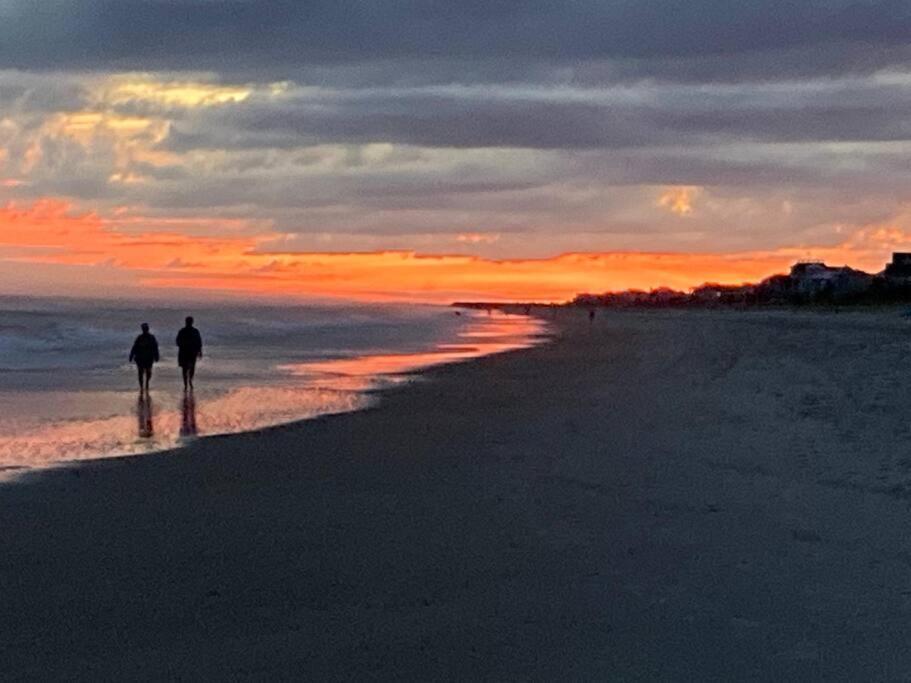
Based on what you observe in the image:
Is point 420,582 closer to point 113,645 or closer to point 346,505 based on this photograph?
point 113,645

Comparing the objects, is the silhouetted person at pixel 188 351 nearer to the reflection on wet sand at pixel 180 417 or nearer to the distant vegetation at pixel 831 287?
the reflection on wet sand at pixel 180 417

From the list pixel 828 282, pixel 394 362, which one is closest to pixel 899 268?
pixel 828 282

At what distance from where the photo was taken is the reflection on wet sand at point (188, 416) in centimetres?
1753

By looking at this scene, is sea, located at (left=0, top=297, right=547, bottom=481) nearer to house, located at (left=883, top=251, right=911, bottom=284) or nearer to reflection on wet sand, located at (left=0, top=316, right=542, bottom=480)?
reflection on wet sand, located at (left=0, top=316, right=542, bottom=480)

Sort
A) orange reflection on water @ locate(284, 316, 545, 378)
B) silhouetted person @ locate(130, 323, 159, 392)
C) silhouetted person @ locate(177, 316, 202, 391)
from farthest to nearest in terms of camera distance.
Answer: orange reflection on water @ locate(284, 316, 545, 378)
silhouetted person @ locate(177, 316, 202, 391)
silhouetted person @ locate(130, 323, 159, 392)

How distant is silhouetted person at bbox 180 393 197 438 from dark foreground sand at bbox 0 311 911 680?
122 centimetres

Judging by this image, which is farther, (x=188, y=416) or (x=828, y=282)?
(x=828, y=282)

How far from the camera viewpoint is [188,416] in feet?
65.8

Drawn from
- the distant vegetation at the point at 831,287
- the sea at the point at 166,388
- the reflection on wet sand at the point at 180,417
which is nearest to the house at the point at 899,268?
the distant vegetation at the point at 831,287

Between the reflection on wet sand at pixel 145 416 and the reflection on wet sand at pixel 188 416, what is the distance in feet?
1.38

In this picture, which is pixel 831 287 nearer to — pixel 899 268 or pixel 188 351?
pixel 899 268

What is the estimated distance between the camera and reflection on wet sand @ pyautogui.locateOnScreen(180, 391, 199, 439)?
17.5 meters

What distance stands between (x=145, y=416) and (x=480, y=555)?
1204cm

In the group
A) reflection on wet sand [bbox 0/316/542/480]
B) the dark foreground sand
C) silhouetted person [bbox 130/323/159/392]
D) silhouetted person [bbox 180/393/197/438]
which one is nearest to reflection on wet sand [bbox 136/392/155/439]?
reflection on wet sand [bbox 0/316/542/480]
